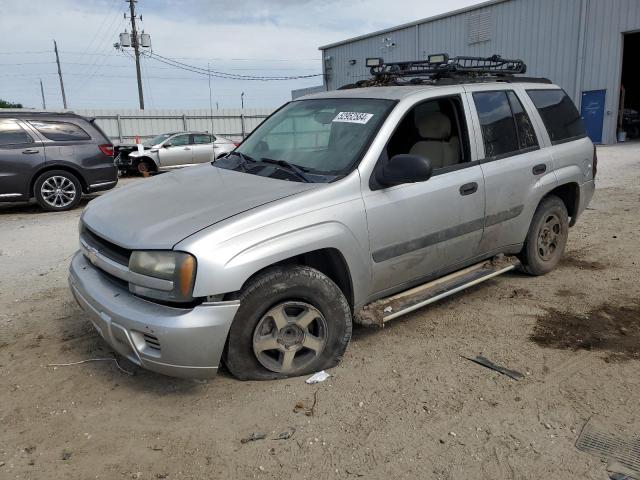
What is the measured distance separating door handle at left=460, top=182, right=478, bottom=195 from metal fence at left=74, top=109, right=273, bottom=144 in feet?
61.7

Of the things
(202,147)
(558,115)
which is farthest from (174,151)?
(558,115)

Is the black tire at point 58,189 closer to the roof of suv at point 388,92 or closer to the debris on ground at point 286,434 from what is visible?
the roof of suv at point 388,92

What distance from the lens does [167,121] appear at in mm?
24922

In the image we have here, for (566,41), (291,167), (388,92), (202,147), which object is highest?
(566,41)

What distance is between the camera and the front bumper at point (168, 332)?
8.86 feet

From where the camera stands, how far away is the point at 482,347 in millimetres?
3672

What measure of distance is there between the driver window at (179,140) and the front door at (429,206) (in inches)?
547

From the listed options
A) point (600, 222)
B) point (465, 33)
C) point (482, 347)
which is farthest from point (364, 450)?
point (465, 33)

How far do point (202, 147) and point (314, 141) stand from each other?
14.0 metres

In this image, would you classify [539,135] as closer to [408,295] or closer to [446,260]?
[446,260]

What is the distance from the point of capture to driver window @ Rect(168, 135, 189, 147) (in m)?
16.5

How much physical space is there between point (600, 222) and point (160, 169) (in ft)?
42.9

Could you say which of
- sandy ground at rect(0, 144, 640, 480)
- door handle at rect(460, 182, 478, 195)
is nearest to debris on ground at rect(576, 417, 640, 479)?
sandy ground at rect(0, 144, 640, 480)

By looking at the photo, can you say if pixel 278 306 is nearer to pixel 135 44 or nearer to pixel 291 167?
pixel 291 167
